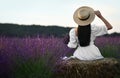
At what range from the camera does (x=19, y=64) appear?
8.31 m

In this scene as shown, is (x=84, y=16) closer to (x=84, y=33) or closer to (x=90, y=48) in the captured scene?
(x=84, y=33)

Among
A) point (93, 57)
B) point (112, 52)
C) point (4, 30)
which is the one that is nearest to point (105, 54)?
point (112, 52)

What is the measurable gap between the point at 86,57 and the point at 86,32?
0.40 metres

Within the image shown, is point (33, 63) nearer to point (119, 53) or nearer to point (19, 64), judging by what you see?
point (19, 64)

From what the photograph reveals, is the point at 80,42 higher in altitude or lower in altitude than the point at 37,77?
higher

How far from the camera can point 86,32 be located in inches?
317

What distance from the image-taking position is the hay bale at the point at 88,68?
752 centimetres

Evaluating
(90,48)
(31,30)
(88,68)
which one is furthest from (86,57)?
(31,30)

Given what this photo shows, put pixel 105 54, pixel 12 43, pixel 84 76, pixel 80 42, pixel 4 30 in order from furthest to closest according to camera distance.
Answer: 1. pixel 4 30
2. pixel 105 54
3. pixel 12 43
4. pixel 80 42
5. pixel 84 76

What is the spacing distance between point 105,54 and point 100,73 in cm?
217

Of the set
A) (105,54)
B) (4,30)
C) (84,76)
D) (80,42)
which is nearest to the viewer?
(84,76)

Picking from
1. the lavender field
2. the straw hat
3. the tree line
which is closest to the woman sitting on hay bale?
the straw hat

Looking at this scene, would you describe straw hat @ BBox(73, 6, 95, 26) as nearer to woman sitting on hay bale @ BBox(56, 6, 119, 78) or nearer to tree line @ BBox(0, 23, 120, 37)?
woman sitting on hay bale @ BBox(56, 6, 119, 78)

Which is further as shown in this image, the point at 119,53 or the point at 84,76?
the point at 119,53
